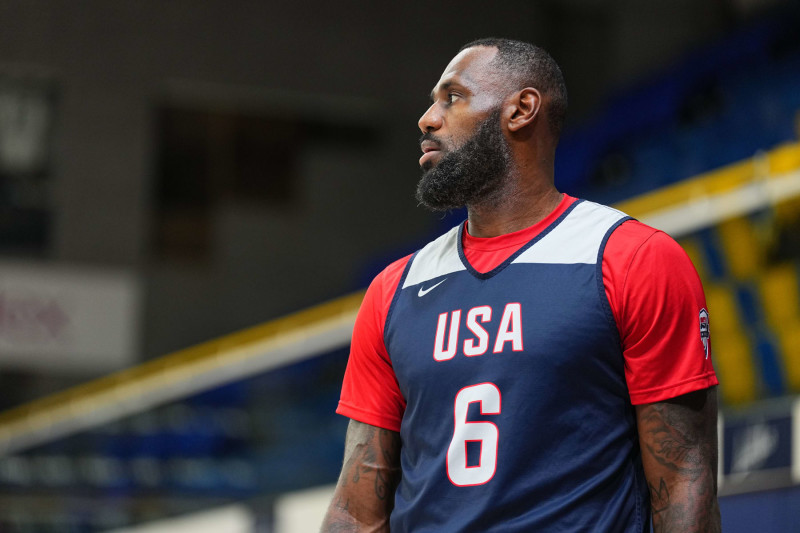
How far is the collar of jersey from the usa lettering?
0.08 meters

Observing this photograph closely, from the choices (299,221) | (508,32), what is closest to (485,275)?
(299,221)

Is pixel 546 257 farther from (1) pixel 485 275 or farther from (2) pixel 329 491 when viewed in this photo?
(2) pixel 329 491

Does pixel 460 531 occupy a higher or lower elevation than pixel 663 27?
lower

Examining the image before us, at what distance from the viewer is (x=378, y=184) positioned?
12.0 m

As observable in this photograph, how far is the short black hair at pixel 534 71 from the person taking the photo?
1800 mm

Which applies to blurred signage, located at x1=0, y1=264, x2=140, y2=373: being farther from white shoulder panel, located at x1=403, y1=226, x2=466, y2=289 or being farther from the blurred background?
white shoulder panel, located at x1=403, y1=226, x2=466, y2=289

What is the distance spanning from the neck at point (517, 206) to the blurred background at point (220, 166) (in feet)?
14.3

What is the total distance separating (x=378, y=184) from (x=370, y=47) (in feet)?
5.04

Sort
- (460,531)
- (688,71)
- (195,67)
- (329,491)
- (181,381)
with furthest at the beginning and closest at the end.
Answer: (195,67) < (688,71) < (181,381) < (329,491) < (460,531)

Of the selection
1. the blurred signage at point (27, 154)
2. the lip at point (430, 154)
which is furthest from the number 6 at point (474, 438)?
the blurred signage at point (27, 154)

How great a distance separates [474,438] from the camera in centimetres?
160

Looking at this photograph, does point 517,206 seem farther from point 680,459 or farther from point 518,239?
point 680,459

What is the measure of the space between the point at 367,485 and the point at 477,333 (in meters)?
0.35

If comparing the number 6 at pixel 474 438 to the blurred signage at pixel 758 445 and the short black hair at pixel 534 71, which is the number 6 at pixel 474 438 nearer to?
the short black hair at pixel 534 71
